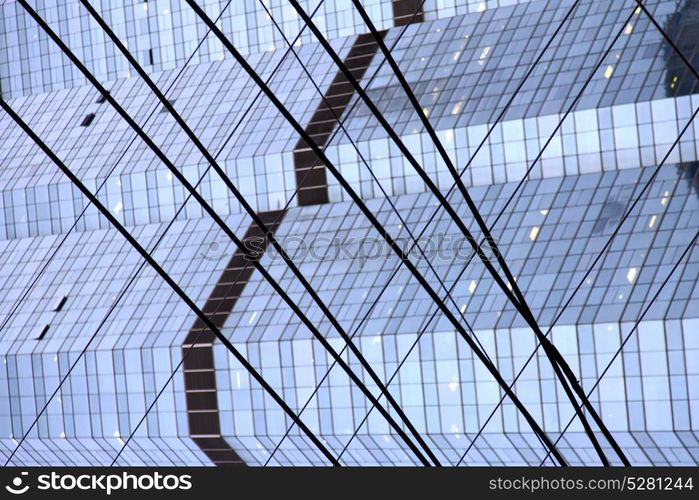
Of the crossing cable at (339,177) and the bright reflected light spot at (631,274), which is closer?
the crossing cable at (339,177)

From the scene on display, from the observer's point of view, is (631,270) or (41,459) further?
(41,459)

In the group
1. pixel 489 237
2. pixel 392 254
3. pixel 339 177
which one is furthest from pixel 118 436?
pixel 489 237

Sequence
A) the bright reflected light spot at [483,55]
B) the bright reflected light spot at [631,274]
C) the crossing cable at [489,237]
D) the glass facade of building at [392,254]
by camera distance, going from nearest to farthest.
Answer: the crossing cable at [489,237] → the bright reflected light spot at [631,274] → the glass facade of building at [392,254] → the bright reflected light spot at [483,55]

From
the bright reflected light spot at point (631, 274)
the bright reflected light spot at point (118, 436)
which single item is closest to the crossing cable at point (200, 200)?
the bright reflected light spot at point (631, 274)

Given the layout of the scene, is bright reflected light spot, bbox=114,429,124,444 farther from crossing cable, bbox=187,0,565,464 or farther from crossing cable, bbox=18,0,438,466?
crossing cable, bbox=18,0,438,466

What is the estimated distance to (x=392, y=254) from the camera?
212 feet

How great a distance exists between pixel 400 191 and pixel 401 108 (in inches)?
203

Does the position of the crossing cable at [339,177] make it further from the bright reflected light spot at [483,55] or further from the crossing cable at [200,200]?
the bright reflected light spot at [483,55]

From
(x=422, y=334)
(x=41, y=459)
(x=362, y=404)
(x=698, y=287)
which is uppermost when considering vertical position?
(x=698, y=287)

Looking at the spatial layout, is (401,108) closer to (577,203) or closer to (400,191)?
(400,191)

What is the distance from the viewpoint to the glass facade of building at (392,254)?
57.1 metres

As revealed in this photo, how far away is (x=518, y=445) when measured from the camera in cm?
5819

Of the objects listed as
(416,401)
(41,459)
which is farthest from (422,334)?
(41,459)

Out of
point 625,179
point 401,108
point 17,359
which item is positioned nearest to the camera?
point 625,179
